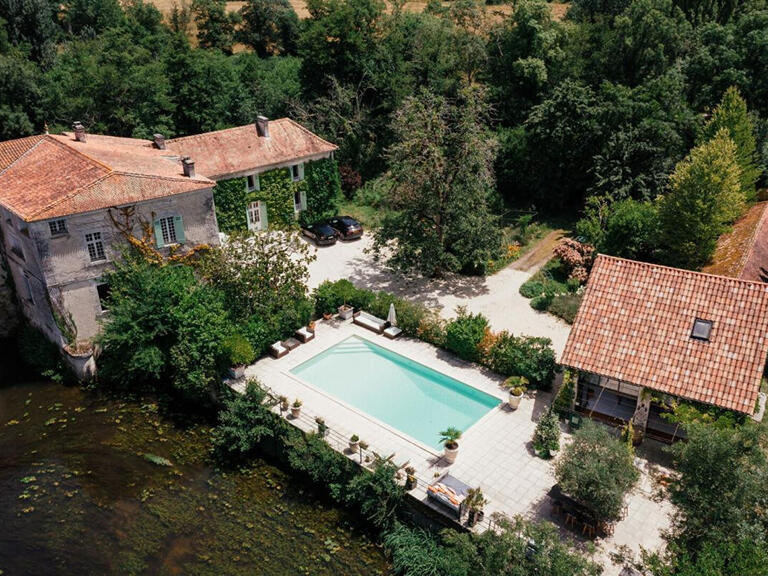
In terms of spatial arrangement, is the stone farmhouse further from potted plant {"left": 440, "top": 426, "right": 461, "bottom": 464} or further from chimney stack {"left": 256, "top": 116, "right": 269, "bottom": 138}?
potted plant {"left": 440, "top": 426, "right": 461, "bottom": 464}

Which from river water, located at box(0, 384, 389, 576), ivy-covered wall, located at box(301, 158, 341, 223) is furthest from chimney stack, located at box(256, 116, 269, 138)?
river water, located at box(0, 384, 389, 576)

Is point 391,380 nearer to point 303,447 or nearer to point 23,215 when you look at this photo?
point 303,447

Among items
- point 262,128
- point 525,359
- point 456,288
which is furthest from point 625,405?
point 262,128

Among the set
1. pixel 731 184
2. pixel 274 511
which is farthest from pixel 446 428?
pixel 731 184

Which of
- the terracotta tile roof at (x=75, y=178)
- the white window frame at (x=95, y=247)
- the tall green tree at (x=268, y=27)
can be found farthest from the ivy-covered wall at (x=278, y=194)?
the tall green tree at (x=268, y=27)

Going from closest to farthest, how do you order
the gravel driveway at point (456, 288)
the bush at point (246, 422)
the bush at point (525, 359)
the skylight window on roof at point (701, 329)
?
the skylight window on roof at point (701, 329)
the bush at point (246, 422)
the bush at point (525, 359)
the gravel driveway at point (456, 288)

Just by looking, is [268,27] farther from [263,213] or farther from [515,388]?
[515,388]

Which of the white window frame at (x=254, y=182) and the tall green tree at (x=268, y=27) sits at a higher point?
the tall green tree at (x=268, y=27)

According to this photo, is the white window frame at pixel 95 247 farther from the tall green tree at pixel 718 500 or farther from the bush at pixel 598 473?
the tall green tree at pixel 718 500
